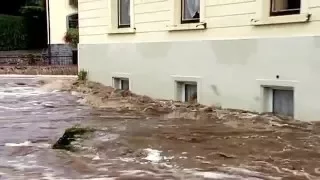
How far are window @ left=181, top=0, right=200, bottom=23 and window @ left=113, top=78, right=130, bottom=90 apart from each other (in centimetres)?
274

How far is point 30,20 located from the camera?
39.3 meters

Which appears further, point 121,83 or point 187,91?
point 121,83

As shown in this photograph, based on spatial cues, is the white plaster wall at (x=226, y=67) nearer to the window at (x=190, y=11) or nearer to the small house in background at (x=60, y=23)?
the window at (x=190, y=11)

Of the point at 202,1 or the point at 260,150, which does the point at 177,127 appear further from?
the point at 202,1

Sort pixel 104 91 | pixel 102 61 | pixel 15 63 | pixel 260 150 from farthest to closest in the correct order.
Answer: pixel 15 63
pixel 102 61
pixel 104 91
pixel 260 150

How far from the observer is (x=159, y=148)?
8023 mm

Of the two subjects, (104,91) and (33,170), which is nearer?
(33,170)

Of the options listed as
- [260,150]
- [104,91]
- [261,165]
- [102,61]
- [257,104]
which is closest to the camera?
[261,165]

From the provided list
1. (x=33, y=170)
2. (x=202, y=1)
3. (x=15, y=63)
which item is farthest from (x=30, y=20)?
(x=33, y=170)

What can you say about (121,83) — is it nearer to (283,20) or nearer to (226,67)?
(226,67)

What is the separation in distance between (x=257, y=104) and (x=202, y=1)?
2.87 metres

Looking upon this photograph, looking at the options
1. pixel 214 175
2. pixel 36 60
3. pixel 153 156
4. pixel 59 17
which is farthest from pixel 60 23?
pixel 214 175

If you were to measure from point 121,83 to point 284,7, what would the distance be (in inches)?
241

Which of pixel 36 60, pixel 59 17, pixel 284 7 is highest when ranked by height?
pixel 59 17
